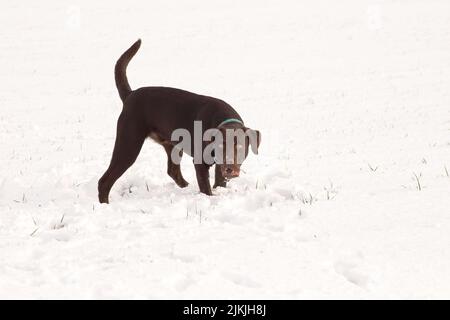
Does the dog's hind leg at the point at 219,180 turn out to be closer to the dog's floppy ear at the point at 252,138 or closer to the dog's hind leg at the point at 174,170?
the dog's floppy ear at the point at 252,138

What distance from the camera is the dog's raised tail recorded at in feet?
21.6

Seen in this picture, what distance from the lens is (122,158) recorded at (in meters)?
6.13

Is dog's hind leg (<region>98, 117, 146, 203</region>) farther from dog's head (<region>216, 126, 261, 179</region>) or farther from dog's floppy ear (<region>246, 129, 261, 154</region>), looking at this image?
dog's floppy ear (<region>246, 129, 261, 154</region>)

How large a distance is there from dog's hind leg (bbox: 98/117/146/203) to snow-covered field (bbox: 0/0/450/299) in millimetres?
179

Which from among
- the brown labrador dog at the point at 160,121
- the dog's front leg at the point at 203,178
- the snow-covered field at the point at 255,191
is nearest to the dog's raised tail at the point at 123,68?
the brown labrador dog at the point at 160,121

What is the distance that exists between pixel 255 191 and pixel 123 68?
2373 mm

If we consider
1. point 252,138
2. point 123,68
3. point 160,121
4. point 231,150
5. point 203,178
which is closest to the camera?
point 231,150

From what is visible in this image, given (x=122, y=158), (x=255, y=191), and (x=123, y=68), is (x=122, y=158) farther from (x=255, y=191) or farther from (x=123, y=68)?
(x=255, y=191)

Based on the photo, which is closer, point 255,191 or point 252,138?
point 255,191

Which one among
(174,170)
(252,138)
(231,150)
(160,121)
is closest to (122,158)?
(160,121)

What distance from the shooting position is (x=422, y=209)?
4492 millimetres

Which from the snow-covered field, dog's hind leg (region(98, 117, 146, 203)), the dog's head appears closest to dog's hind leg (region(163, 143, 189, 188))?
the snow-covered field

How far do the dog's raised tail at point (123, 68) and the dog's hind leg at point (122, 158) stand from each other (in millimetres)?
771
